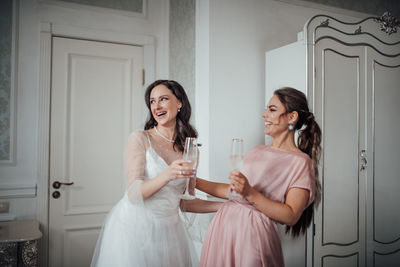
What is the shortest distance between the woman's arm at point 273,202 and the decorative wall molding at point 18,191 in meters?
1.97

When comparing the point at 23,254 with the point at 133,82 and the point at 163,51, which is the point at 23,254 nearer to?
the point at 133,82

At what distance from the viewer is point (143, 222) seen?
1624 millimetres

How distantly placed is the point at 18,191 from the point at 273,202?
83.9 inches

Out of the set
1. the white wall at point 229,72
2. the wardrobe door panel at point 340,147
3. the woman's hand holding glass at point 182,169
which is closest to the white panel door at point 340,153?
the wardrobe door panel at point 340,147

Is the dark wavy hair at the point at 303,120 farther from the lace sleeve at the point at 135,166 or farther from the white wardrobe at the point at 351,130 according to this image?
the lace sleeve at the point at 135,166

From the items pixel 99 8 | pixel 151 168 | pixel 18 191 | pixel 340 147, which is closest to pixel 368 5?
pixel 340 147

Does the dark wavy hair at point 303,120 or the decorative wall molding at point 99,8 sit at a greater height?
the decorative wall molding at point 99,8

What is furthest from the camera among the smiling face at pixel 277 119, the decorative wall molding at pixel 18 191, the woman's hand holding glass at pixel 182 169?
the decorative wall molding at pixel 18 191

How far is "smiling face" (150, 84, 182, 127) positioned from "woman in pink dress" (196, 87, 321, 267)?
0.47m

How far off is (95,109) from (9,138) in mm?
704

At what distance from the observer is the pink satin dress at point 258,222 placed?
1.49m

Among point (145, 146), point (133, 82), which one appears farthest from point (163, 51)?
point (145, 146)

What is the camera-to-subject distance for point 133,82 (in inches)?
121

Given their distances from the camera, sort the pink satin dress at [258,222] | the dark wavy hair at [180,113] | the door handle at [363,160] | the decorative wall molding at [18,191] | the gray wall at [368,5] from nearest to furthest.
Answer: the pink satin dress at [258,222] → the dark wavy hair at [180,113] → the door handle at [363,160] → the decorative wall molding at [18,191] → the gray wall at [368,5]
